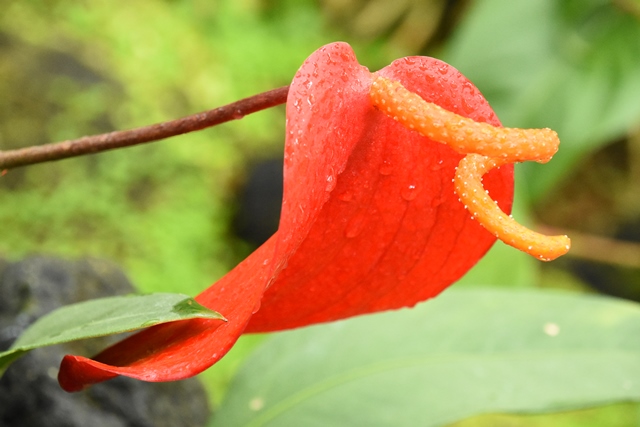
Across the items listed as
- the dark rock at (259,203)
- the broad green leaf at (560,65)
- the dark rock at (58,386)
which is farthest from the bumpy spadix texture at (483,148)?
the dark rock at (259,203)

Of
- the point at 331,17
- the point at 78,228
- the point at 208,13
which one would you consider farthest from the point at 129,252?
the point at 331,17

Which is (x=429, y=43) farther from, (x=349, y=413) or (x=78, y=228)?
(x=349, y=413)

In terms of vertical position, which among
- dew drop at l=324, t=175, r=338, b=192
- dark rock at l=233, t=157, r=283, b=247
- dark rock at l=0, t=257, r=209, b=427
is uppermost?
dark rock at l=233, t=157, r=283, b=247

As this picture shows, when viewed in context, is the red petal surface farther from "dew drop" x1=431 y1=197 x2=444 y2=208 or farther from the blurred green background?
the blurred green background

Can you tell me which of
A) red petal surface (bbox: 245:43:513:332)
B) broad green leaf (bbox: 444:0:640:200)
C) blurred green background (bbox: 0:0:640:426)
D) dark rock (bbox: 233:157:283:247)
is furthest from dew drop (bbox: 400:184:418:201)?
dark rock (bbox: 233:157:283:247)

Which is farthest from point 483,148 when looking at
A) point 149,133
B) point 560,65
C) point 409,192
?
point 560,65

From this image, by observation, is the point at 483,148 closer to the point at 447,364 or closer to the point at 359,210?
the point at 359,210
